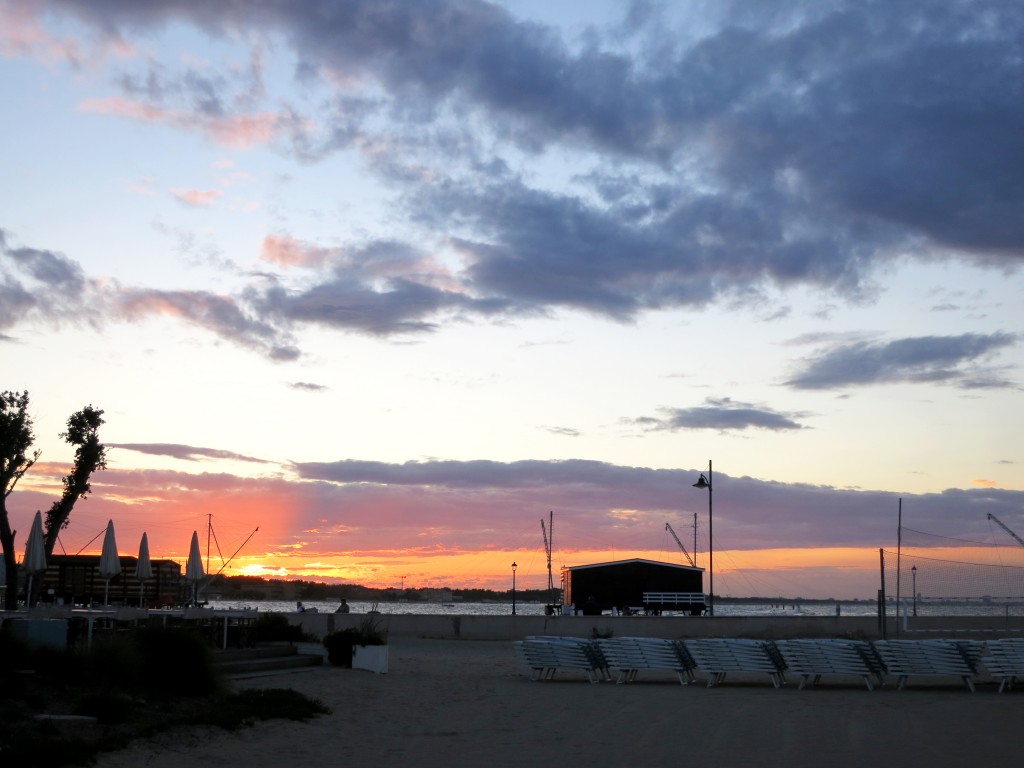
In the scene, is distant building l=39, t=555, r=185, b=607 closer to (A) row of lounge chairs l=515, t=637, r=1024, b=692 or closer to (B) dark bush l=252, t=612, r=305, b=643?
(B) dark bush l=252, t=612, r=305, b=643

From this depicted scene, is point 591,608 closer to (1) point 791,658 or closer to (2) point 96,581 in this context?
(2) point 96,581

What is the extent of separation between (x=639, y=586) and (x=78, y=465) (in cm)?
3391

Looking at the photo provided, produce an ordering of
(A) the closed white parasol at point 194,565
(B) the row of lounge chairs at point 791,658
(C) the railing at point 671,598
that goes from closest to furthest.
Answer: (B) the row of lounge chairs at point 791,658, (A) the closed white parasol at point 194,565, (C) the railing at point 671,598

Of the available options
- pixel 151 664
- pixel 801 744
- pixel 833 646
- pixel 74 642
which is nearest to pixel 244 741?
pixel 151 664

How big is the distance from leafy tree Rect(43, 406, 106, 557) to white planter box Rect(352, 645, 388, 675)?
13710 mm

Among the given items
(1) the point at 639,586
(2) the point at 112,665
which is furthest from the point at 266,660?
(1) the point at 639,586

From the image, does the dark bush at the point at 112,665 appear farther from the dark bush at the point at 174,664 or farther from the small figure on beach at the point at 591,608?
the small figure on beach at the point at 591,608

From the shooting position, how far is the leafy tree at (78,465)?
3172cm

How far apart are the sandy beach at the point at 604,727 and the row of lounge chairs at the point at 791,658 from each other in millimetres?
364

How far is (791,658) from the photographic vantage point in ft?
68.8

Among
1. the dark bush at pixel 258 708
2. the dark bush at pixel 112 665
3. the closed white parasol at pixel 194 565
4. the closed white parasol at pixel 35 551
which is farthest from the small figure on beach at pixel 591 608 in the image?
the dark bush at pixel 112 665

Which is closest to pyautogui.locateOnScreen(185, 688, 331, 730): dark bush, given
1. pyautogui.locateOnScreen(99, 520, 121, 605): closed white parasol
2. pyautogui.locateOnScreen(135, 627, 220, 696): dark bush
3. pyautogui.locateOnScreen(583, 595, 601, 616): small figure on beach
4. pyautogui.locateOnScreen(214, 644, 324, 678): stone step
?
pyautogui.locateOnScreen(135, 627, 220, 696): dark bush

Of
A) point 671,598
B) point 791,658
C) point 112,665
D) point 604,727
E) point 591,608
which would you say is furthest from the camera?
point 671,598

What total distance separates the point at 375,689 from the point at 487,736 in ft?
17.1
